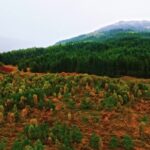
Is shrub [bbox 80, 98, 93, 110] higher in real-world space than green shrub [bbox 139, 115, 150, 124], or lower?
higher

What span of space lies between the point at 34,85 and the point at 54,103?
8095 mm

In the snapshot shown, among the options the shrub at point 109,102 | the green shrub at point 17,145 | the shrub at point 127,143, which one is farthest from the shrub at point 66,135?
the shrub at point 109,102

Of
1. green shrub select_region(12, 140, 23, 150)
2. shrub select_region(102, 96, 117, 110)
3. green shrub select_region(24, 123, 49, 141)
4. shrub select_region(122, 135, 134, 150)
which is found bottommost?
shrub select_region(122, 135, 134, 150)

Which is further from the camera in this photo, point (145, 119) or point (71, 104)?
point (71, 104)

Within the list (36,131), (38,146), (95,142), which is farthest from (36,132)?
(95,142)

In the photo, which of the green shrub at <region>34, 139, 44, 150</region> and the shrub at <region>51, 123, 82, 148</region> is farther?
the shrub at <region>51, 123, 82, 148</region>

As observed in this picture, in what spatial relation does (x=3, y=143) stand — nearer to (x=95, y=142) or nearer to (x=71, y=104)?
(x=95, y=142)

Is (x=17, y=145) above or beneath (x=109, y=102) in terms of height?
above

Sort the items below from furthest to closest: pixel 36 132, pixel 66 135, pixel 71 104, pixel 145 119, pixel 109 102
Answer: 1. pixel 109 102
2. pixel 71 104
3. pixel 145 119
4. pixel 36 132
5. pixel 66 135

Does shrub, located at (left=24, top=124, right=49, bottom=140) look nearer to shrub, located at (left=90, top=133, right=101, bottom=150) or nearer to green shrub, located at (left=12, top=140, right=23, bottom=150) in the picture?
green shrub, located at (left=12, top=140, right=23, bottom=150)

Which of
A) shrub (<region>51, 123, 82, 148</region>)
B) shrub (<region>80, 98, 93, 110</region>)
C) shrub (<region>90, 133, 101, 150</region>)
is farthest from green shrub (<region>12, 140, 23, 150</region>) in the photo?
shrub (<region>80, 98, 93, 110</region>)

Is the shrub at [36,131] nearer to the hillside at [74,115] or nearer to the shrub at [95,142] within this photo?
the hillside at [74,115]

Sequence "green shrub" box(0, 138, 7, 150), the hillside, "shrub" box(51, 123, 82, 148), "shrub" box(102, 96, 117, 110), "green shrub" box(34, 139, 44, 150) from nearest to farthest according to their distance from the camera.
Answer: "green shrub" box(34, 139, 44, 150), "green shrub" box(0, 138, 7, 150), "shrub" box(51, 123, 82, 148), the hillside, "shrub" box(102, 96, 117, 110)

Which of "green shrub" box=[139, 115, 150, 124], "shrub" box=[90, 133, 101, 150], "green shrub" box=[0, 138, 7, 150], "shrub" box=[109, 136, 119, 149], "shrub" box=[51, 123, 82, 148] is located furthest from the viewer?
"green shrub" box=[139, 115, 150, 124]
